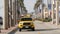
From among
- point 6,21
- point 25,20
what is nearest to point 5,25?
point 6,21

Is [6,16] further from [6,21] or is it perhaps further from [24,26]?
[24,26]

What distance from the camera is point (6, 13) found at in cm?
3500

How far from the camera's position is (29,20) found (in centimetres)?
3447

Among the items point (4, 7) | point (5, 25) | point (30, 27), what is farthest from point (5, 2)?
point (30, 27)

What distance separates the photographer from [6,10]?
34906 mm

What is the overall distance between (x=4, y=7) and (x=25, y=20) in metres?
3.43

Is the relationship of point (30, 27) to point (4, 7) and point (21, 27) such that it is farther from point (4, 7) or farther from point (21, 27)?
point (4, 7)

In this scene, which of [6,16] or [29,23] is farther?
[6,16]

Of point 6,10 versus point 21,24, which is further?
point 6,10

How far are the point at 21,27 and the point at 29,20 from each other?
2313 millimetres

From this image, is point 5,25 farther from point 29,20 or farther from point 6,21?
point 29,20

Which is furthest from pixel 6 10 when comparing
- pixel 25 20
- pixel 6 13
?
pixel 25 20

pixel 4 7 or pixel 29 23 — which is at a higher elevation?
pixel 4 7

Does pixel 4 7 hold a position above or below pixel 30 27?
above
